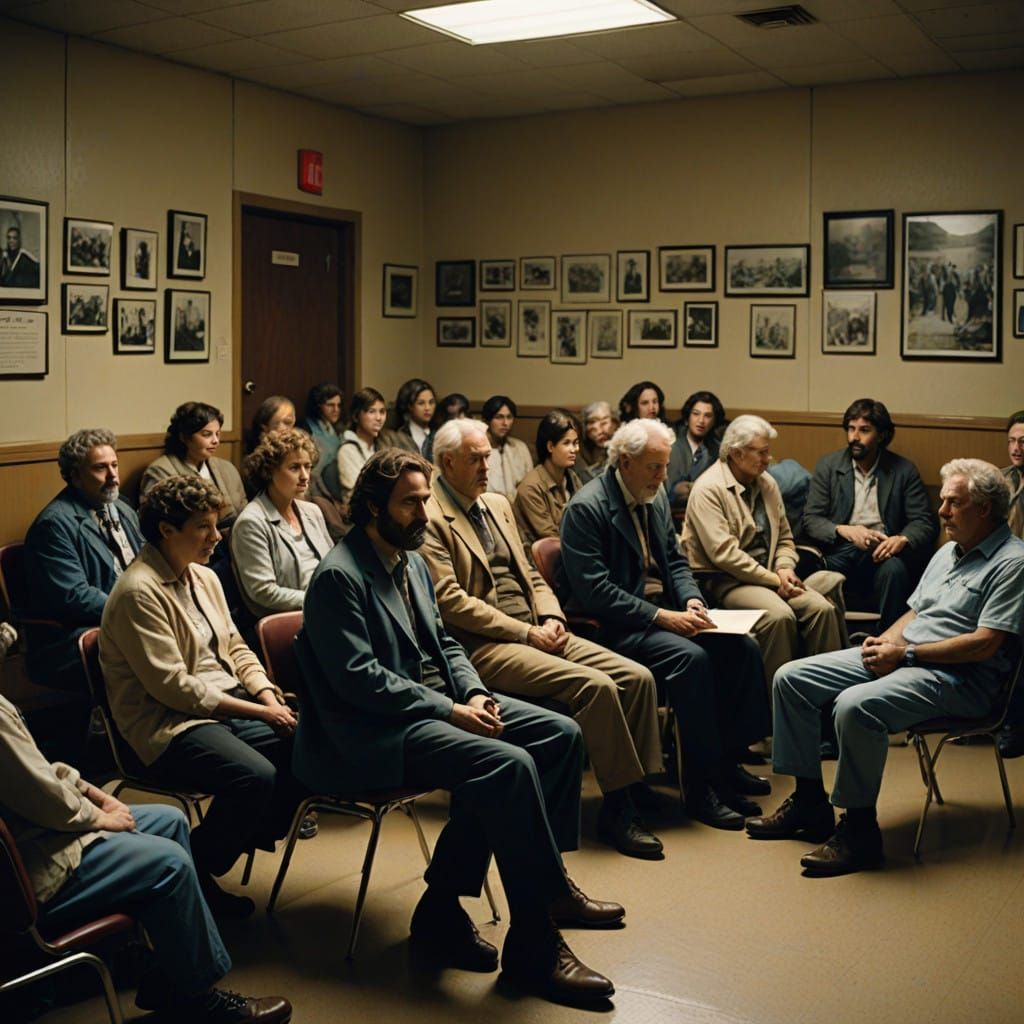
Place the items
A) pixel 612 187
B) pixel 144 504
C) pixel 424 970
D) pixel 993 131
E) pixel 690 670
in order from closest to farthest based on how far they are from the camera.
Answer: pixel 424 970
pixel 144 504
pixel 690 670
pixel 993 131
pixel 612 187

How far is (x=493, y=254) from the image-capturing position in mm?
8570

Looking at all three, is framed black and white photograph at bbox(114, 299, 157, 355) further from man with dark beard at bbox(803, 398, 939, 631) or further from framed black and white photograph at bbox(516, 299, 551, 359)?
man with dark beard at bbox(803, 398, 939, 631)

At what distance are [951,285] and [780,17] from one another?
2.00 m

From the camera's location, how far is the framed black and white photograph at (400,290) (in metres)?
8.47

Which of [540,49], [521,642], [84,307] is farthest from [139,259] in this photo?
[521,642]

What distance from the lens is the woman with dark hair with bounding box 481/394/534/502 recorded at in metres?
7.59

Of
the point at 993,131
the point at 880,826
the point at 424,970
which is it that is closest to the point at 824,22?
the point at 993,131

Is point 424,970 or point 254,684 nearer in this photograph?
point 424,970

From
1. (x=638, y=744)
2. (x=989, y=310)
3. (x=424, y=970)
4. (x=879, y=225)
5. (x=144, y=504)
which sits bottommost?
(x=424, y=970)

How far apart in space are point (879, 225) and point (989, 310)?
0.78m

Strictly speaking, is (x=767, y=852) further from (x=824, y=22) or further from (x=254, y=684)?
(x=824, y=22)

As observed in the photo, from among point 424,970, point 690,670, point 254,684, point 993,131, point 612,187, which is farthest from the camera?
point 612,187

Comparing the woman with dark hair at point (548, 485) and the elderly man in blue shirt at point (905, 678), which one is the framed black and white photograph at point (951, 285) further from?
the elderly man in blue shirt at point (905, 678)

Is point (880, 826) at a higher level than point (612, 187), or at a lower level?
lower
